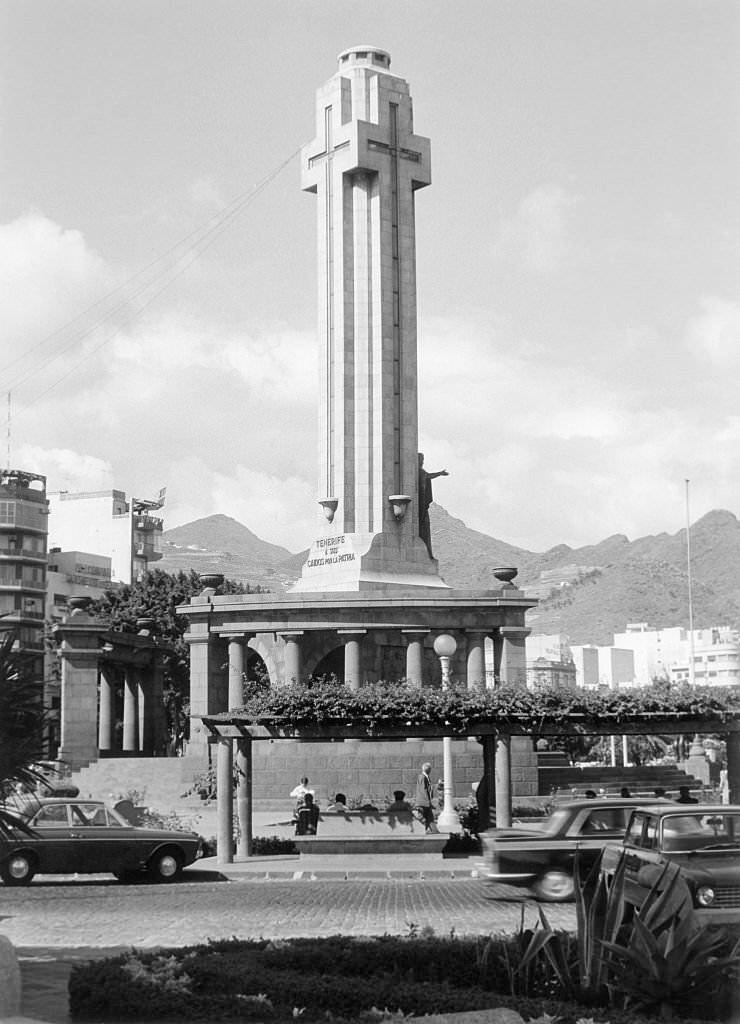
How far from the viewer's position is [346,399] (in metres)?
54.6

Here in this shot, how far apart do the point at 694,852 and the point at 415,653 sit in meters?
33.7

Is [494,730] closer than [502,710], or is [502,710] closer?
[502,710]

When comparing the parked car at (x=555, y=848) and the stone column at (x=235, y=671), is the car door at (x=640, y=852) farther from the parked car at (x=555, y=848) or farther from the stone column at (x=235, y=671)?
the stone column at (x=235, y=671)

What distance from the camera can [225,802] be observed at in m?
28.5

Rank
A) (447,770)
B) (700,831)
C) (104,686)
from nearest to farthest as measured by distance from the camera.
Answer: (700,831) → (447,770) → (104,686)

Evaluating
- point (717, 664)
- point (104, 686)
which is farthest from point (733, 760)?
point (717, 664)

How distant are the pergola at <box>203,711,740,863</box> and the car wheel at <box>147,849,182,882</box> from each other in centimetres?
324

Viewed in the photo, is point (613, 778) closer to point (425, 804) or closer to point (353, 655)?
point (353, 655)

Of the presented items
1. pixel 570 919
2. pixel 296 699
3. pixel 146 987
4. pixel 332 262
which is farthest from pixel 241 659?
pixel 146 987

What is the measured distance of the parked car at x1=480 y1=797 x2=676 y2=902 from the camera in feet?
70.2

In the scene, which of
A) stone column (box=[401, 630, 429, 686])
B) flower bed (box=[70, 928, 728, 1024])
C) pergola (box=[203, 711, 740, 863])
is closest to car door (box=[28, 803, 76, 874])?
pergola (box=[203, 711, 740, 863])

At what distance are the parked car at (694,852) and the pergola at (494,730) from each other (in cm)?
1099

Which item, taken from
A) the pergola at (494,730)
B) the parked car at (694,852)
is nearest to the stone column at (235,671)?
the pergola at (494,730)

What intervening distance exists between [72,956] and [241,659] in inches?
1386
